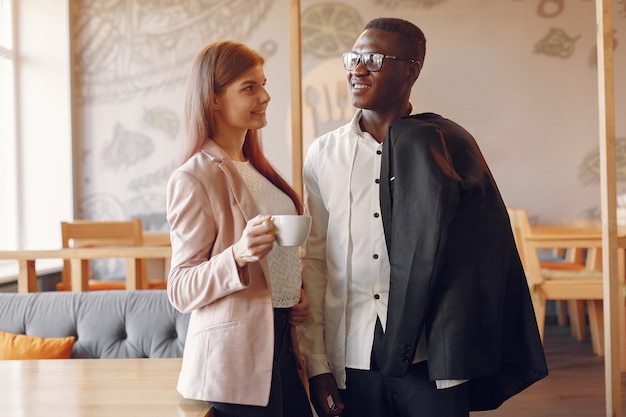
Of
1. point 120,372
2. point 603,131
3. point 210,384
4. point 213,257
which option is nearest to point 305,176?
point 213,257

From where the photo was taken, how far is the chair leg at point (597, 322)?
4.39 m

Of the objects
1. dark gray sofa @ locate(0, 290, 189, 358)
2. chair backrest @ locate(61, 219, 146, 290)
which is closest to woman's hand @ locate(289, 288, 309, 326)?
dark gray sofa @ locate(0, 290, 189, 358)

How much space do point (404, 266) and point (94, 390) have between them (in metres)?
0.76

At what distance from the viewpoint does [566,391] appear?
3.63m

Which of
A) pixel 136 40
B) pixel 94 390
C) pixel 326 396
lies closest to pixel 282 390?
pixel 326 396

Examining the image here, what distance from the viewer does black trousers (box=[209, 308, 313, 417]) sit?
1403 millimetres

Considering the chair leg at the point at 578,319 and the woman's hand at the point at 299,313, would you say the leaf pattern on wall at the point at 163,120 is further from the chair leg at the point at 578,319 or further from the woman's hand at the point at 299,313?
the woman's hand at the point at 299,313

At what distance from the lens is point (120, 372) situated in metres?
1.78

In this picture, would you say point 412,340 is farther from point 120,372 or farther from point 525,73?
point 525,73

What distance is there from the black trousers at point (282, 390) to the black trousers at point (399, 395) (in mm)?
106

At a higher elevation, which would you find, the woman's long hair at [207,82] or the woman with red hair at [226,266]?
the woman's long hair at [207,82]

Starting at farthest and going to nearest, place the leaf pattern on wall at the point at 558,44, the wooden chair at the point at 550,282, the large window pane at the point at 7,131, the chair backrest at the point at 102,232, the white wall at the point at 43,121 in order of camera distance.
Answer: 1. the leaf pattern on wall at the point at 558,44
2. the white wall at the point at 43,121
3. the large window pane at the point at 7,131
4. the wooden chair at the point at 550,282
5. the chair backrest at the point at 102,232

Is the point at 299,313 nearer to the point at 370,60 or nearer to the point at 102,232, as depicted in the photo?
the point at 370,60

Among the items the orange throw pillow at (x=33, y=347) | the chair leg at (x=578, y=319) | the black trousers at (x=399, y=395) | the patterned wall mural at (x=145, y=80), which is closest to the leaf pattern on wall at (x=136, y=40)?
the patterned wall mural at (x=145, y=80)
